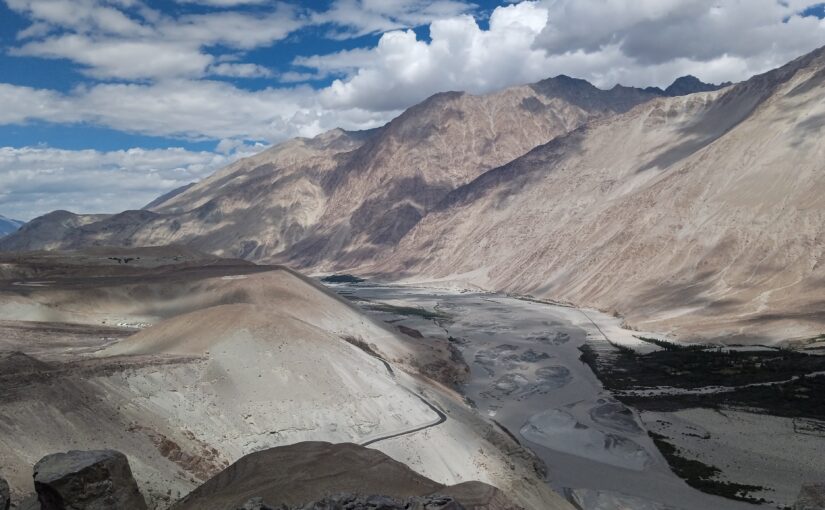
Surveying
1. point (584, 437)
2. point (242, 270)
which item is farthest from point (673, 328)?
point (242, 270)

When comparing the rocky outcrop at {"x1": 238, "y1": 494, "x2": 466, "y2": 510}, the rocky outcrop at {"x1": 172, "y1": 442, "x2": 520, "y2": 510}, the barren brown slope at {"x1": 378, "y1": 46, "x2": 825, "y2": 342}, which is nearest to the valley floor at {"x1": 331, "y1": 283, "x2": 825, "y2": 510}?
the rocky outcrop at {"x1": 172, "y1": 442, "x2": 520, "y2": 510}

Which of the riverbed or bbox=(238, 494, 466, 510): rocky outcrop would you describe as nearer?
bbox=(238, 494, 466, 510): rocky outcrop

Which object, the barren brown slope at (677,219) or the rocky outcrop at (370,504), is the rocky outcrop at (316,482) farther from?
the barren brown slope at (677,219)

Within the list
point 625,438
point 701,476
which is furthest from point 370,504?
point 625,438

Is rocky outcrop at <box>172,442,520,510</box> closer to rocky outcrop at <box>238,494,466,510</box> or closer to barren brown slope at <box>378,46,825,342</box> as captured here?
rocky outcrop at <box>238,494,466,510</box>

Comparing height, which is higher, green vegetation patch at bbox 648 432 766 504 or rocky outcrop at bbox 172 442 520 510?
rocky outcrop at bbox 172 442 520 510

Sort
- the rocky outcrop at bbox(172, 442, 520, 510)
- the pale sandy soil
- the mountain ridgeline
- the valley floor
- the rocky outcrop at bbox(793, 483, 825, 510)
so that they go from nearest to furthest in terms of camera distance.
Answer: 1. the rocky outcrop at bbox(793, 483, 825, 510)
2. the rocky outcrop at bbox(172, 442, 520, 510)
3. the pale sandy soil
4. the valley floor
5. the mountain ridgeline

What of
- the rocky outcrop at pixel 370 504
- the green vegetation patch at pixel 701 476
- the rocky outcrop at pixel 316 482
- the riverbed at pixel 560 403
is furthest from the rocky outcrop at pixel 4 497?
the green vegetation patch at pixel 701 476
